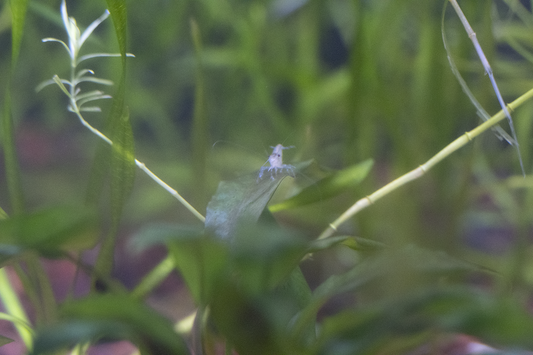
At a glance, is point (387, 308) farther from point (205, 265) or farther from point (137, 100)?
point (137, 100)

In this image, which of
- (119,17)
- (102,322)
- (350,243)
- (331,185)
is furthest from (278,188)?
(102,322)

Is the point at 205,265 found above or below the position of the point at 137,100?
below

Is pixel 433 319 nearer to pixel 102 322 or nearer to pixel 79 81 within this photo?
pixel 102 322

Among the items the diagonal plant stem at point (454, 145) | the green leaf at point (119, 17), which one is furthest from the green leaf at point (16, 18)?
Result: the diagonal plant stem at point (454, 145)

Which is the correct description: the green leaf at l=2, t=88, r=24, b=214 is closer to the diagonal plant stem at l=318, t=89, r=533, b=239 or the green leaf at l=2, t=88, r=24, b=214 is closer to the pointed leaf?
the pointed leaf

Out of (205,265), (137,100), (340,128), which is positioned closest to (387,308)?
(205,265)

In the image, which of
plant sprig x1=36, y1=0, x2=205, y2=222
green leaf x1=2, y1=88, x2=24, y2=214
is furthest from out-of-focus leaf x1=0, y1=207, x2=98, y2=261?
green leaf x1=2, y1=88, x2=24, y2=214
